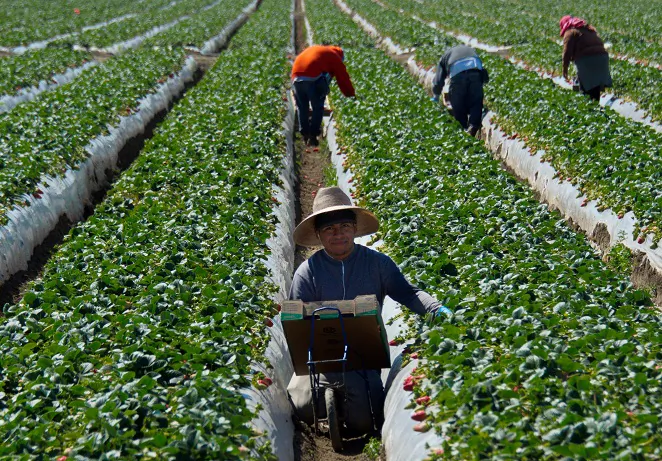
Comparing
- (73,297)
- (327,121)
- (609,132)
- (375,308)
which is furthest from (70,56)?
(375,308)

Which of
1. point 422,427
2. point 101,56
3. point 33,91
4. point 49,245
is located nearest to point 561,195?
point 422,427

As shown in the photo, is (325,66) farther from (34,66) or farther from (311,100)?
(34,66)

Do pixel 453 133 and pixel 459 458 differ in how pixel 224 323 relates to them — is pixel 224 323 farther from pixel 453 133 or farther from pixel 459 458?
pixel 453 133

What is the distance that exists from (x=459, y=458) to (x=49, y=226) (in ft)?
24.3

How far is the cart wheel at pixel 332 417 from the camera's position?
523 centimetres

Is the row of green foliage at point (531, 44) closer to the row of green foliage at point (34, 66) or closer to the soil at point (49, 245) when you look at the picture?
the soil at point (49, 245)

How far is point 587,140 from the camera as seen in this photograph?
35.4ft

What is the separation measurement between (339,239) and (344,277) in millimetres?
293

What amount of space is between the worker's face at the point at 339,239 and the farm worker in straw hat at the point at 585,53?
9.61 meters

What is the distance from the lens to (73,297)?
6238 millimetres

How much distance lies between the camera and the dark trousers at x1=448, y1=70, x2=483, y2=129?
12766 millimetres

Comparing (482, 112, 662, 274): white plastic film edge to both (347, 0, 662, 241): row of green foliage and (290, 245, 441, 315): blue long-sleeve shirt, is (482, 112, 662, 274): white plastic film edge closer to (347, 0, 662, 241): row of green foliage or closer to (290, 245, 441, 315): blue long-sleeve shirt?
(347, 0, 662, 241): row of green foliage

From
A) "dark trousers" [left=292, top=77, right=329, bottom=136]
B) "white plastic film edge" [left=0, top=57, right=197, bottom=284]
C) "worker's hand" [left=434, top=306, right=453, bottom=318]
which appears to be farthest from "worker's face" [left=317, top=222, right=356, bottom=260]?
"dark trousers" [left=292, top=77, right=329, bottom=136]

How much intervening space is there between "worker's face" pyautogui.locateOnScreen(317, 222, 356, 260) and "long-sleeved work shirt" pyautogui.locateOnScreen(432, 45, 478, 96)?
7.88 m
